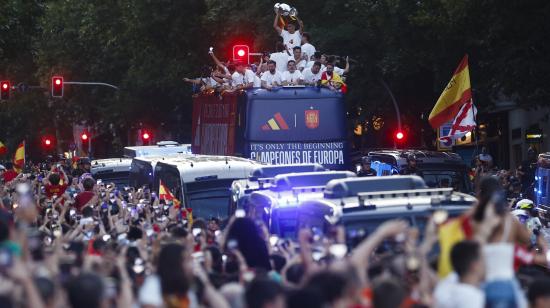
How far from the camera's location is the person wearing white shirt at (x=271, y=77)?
26.3m

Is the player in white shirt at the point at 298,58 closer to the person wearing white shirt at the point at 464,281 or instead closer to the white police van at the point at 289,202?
the white police van at the point at 289,202

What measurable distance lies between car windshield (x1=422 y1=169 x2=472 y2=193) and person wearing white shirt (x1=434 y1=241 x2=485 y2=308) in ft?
54.4

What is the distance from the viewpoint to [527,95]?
35500 mm

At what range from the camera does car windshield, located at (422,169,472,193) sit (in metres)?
24.8

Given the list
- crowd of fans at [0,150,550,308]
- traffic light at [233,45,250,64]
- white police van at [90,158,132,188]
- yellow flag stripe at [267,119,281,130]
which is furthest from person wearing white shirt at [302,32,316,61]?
crowd of fans at [0,150,550,308]

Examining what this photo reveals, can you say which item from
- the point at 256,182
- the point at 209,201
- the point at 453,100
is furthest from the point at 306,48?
the point at 256,182

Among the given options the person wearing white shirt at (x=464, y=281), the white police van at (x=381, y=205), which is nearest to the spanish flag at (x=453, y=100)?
the white police van at (x=381, y=205)

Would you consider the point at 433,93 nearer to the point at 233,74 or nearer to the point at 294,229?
the point at 233,74

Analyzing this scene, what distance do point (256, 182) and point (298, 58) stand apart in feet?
27.2

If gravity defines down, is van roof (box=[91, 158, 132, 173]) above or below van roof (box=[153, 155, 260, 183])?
above

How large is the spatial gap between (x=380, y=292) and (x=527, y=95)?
2892cm

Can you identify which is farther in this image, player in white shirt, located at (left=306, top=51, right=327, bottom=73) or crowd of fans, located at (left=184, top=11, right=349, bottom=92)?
player in white shirt, located at (left=306, top=51, right=327, bottom=73)

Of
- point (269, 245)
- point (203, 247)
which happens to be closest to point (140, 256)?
point (203, 247)

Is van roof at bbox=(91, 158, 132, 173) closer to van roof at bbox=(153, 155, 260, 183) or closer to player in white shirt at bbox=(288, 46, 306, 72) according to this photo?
player in white shirt at bbox=(288, 46, 306, 72)
